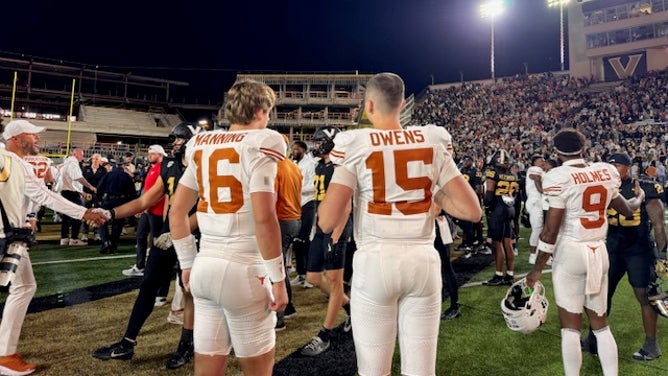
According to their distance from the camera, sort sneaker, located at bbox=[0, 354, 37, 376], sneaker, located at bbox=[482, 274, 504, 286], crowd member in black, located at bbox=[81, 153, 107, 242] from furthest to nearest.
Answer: crowd member in black, located at bbox=[81, 153, 107, 242] → sneaker, located at bbox=[482, 274, 504, 286] → sneaker, located at bbox=[0, 354, 37, 376]

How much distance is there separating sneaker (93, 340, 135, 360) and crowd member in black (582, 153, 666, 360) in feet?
14.9

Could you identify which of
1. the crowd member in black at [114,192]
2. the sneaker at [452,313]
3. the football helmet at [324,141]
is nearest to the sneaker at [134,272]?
the crowd member in black at [114,192]

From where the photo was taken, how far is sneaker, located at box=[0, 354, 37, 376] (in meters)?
3.56

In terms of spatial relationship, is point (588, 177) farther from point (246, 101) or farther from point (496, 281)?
point (496, 281)

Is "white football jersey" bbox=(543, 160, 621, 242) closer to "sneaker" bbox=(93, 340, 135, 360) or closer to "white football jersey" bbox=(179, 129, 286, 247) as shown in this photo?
"white football jersey" bbox=(179, 129, 286, 247)

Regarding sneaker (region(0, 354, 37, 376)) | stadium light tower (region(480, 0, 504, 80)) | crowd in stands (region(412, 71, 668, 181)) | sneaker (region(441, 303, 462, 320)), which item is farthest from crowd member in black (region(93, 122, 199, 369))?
stadium light tower (region(480, 0, 504, 80))

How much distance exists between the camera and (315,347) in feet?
13.6

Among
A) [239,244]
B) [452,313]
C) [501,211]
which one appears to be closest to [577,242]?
[452,313]

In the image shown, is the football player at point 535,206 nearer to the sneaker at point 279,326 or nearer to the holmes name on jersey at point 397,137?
the sneaker at point 279,326

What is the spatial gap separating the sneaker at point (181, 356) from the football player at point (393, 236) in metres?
2.33

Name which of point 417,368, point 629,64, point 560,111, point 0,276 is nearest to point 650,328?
point 417,368

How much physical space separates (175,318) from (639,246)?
16.8ft

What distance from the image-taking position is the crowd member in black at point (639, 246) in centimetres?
409

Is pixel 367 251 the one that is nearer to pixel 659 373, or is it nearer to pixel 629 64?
pixel 659 373
